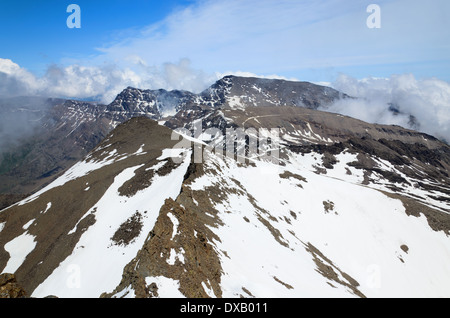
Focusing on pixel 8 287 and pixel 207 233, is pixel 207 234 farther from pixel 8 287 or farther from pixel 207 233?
pixel 8 287

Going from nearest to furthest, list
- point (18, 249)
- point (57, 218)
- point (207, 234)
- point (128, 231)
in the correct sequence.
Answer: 1. point (207, 234)
2. point (128, 231)
3. point (18, 249)
4. point (57, 218)

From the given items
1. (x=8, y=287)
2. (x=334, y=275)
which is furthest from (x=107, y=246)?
(x=334, y=275)

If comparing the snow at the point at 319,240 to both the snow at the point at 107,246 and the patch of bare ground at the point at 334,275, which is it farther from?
the snow at the point at 107,246

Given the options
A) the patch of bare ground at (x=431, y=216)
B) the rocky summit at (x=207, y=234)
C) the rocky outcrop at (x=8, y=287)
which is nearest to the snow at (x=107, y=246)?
the rocky summit at (x=207, y=234)

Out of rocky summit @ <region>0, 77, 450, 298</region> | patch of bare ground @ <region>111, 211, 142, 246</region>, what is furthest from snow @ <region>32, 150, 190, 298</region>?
patch of bare ground @ <region>111, 211, 142, 246</region>
